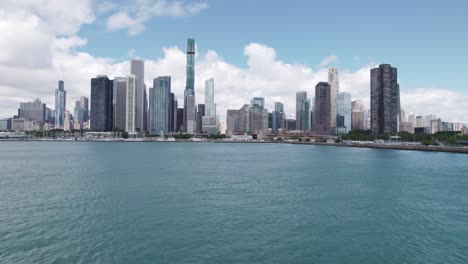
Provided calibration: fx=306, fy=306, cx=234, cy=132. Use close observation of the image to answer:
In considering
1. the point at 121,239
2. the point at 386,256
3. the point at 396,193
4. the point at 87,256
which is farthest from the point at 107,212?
the point at 396,193

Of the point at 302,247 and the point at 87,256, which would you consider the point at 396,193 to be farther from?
the point at 87,256

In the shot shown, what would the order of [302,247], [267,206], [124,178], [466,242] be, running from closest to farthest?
[302,247] < [466,242] < [267,206] < [124,178]

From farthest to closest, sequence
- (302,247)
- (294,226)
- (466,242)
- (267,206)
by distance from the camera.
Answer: (267,206) → (294,226) → (466,242) → (302,247)

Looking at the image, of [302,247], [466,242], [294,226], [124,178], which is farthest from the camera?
[124,178]

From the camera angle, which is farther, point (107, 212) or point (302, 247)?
point (107, 212)

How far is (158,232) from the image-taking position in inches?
1059

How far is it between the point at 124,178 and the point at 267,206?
3269 cm

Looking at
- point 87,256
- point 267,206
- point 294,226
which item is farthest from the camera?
point 267,206

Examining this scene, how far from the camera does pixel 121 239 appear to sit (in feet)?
82.4

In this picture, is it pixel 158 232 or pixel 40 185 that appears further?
pixel 40 185

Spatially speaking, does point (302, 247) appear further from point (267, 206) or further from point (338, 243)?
point (267, 206)

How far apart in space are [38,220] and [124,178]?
28.1 meters

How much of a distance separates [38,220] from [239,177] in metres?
36.8

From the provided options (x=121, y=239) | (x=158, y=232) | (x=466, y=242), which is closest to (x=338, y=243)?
(x=466, y=242)
